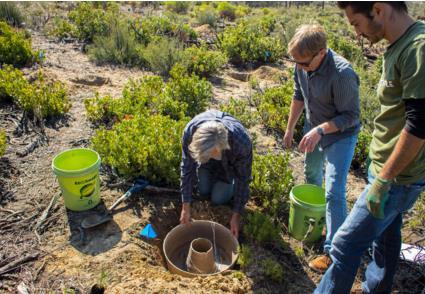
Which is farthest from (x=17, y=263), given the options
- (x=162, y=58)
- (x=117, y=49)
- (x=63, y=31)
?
(x=63, y=31)

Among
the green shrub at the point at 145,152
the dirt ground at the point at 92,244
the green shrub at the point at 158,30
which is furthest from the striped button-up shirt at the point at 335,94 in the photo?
the green shrub at the point at 158,30

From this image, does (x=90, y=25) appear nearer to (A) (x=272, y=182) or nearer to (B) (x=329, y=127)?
(A) (x=272, y=182)

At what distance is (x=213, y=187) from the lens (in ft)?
12.2

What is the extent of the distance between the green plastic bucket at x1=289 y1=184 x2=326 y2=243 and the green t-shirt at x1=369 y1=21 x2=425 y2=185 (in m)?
1.03

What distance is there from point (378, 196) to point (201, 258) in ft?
5.45

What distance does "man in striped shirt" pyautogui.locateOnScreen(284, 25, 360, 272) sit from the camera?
9.08 ft

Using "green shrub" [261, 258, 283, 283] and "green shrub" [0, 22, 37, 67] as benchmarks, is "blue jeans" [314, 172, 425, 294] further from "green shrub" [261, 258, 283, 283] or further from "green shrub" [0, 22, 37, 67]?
"green shrub" [0, 22, 37, 67]

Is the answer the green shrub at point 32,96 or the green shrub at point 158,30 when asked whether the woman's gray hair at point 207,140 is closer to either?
the green shrub at point 32,96

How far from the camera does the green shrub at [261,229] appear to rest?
3297 mm

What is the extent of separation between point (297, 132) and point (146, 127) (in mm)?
2074

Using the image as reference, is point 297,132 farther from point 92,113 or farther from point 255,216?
point 92,113

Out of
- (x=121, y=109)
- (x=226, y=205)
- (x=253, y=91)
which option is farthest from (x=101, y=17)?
(x=226, y=205)

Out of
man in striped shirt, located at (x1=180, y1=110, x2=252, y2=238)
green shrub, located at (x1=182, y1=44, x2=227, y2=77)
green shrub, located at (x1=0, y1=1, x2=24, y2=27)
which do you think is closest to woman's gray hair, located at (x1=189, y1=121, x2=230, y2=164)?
man in striped shirt, located at (x1=180, y1=110, x2=252, y2=238)

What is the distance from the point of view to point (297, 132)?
5.09m
